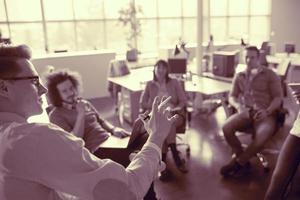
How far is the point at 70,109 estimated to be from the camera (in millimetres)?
3203

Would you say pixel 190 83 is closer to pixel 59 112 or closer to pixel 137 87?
pixel 137 87

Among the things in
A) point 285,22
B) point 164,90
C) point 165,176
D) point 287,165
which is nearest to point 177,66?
point 164,90

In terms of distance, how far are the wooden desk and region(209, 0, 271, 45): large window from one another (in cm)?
669

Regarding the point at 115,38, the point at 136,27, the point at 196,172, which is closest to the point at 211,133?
the point at 196,172

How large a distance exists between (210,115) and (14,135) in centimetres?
555

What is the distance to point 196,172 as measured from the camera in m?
4.08

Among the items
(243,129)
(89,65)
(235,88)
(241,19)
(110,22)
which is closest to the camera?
(243,129)

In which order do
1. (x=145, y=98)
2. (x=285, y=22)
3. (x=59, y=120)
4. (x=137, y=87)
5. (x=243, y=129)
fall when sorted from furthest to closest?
1. (x=285, y=22)
2. (x=137, y=87)
3. (x=145, y=98)
4. (x=243, y=129)
5. (x=59, y=120)

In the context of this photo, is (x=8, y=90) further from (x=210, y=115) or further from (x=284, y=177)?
(x=210, y=115)

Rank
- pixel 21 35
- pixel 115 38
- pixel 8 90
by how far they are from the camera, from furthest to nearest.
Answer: pixel 115 38
pixel 21 35
pixel 8 90

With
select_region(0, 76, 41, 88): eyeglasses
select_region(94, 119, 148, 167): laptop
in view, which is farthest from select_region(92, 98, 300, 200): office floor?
select_region(0, 76, 41, 88): eyeglasses

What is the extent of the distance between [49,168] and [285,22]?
12.5 meters

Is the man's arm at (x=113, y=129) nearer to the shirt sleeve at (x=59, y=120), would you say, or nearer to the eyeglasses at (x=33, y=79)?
the shirt sleeve at (x=59, y=120)

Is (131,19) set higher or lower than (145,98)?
higher
